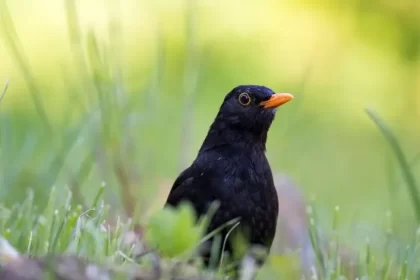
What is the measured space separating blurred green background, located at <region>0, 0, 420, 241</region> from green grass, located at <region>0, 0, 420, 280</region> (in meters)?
0.02

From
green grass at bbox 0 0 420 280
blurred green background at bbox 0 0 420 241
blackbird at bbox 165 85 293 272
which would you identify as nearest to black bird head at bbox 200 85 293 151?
blackbird at bbox 165 85 293 272

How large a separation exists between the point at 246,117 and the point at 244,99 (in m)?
0.10

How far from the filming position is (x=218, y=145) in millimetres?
3670

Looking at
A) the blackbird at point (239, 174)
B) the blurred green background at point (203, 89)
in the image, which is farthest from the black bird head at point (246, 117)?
the blurred green background at point (203, 89)

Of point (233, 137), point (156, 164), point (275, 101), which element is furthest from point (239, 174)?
point (156, 164)

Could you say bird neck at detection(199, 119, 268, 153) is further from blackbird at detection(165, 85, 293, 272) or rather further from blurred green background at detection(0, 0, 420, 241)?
blurred green background at detection(0, 0, 420, 241)

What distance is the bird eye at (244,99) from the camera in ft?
12.5

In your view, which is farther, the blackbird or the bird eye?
the bird eye

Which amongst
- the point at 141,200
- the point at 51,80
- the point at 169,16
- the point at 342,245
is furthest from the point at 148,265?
the point at 169,16

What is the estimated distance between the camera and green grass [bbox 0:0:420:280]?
8.65 ft

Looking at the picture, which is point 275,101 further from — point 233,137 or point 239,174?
point 239,174

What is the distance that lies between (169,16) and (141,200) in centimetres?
411

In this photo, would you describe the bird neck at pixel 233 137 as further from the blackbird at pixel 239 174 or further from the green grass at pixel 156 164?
the green grass at pixel 156 164

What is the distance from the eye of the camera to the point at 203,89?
24.8 ft
